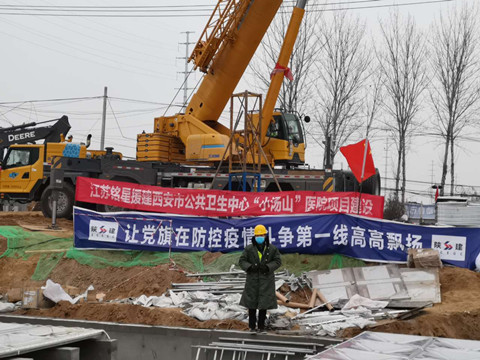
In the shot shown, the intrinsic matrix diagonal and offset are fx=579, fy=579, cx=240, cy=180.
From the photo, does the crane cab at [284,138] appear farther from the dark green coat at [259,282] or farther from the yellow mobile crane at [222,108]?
the dark green coat at [259,282]

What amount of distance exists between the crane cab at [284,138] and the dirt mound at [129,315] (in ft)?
34.7

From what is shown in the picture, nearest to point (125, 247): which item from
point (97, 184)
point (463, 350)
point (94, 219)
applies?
point (94, 219)

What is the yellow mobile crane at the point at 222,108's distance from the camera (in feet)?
63.9

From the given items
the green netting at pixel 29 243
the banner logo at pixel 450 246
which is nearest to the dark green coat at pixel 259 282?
the banner logo at pixel 450 246

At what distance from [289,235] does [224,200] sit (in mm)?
2081

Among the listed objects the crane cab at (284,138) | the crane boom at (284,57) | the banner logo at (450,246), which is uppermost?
the crane boom at (284,57)

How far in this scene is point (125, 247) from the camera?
1483 cm

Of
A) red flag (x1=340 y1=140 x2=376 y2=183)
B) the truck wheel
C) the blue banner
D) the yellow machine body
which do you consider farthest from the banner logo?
the yellow machine body

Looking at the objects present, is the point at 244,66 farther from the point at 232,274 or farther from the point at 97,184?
the point at 232,274

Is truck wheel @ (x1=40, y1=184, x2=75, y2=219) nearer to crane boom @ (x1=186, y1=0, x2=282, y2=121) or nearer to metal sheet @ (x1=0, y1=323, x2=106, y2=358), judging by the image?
crane boom @ (x1=186, y1=0, x2=282, y2=121)

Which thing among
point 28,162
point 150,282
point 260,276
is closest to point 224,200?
point 150,282

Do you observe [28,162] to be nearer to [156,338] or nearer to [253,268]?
[156,338]

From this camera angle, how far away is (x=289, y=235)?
1353 cm

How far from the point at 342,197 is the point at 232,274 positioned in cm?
330
